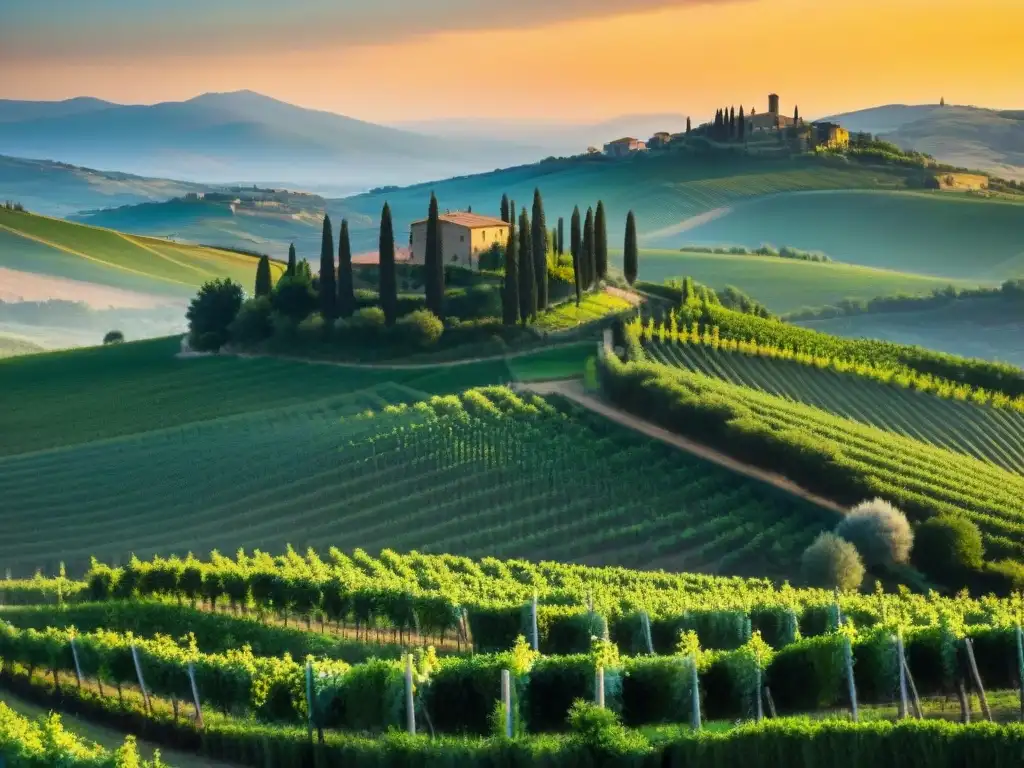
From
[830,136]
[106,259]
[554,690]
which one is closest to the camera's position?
[554,690]

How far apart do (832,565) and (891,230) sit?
12315cm

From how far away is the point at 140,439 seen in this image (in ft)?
164

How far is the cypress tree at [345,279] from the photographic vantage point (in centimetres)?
5997

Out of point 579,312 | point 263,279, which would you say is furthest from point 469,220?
point 263,279

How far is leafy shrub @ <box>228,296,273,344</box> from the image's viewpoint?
6341 cm

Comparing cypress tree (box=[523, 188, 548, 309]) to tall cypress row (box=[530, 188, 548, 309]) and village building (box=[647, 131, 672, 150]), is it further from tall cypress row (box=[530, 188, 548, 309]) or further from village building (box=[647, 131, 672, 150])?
village building (box=[647, 131, 672, 150])

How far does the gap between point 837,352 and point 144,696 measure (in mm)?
41902

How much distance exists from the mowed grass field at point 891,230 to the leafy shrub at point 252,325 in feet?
314

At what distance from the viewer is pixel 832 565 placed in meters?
34.0

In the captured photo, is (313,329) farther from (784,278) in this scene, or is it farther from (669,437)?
(784,278)

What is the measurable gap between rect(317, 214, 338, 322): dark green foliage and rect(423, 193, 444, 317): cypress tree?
4663 mm

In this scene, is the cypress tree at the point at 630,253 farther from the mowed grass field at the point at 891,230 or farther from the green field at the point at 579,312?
the mowed grass field at the point at 891,230

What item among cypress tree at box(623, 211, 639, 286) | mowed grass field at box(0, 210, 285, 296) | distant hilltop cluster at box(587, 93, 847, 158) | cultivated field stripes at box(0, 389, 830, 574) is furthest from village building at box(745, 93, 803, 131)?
cultivated field stripes at box(0, 389, 830, 574)

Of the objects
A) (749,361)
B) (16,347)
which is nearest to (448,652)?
(749,361)
